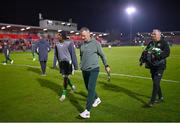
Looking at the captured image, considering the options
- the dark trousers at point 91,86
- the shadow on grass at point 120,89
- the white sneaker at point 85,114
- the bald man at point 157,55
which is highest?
the bald man at point 157,55

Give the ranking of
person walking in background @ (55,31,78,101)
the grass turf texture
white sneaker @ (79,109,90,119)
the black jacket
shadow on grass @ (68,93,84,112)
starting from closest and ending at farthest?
white sneaker @ (79,109,90,119) < the grass turf texture < the black jacket < shadow on grass @ (68,93,84,112) < person walking in background @ (55,31,78,101)

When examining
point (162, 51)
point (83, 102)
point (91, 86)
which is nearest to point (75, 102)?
point (83, 102)

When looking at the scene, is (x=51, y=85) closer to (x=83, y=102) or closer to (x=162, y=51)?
(x=83, y=102)

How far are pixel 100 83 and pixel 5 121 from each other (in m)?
5.96

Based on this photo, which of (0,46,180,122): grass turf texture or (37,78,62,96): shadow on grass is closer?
(0,46,180,122): grass turf texture

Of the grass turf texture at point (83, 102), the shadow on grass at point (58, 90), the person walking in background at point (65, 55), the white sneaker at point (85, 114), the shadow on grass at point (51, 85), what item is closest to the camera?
the white sneaker at point (85, 114)

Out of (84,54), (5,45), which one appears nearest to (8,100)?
(84,54)

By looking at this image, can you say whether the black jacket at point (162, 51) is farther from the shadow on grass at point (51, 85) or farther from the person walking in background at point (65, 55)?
the shadow on grass at point (51, 85)

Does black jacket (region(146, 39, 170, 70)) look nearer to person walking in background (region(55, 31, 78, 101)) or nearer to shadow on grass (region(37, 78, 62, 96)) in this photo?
person walking in background (region(55, 31, 78, 101))

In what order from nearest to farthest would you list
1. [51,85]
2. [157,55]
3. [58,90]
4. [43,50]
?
[157,55]
[58,90]
[51,85]
[43,50]

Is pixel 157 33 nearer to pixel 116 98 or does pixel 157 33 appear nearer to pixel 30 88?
pixel 116 98

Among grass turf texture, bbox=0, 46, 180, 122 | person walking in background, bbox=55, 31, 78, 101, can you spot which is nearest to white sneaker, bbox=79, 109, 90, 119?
grass turf texture, bbox=0, 46, 180, 122

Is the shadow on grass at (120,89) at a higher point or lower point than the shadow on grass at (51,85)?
higher

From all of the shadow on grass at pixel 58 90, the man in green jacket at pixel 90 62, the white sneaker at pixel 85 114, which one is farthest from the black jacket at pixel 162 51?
the shadow on grass at pixel 58 90
